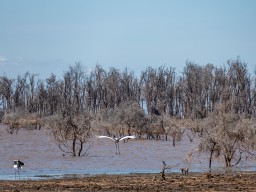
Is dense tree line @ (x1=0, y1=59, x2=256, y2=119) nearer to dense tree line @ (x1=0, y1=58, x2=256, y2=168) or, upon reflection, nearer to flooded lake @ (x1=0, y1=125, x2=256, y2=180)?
dense tree line @ (x1=0, y1=58, x2=256, y2=168)

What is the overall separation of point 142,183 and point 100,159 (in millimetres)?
11198

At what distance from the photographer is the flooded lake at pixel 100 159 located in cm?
2531

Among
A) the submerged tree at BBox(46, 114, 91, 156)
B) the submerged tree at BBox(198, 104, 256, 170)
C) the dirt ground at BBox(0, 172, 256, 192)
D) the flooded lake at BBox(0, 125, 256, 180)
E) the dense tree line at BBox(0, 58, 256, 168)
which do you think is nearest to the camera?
the dirt ground at BBox(0, 172, 256, 192)

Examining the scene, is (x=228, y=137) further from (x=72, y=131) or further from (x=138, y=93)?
(x=138, y=93)

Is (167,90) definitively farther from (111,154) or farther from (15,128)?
(111,154)

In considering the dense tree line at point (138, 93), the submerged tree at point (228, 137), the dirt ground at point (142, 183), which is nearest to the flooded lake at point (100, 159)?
the submerged tree at point (228, 137)

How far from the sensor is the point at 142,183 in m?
19.5

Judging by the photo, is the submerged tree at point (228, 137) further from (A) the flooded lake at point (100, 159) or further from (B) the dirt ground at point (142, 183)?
(B) the dirt ground at point (142, 183)

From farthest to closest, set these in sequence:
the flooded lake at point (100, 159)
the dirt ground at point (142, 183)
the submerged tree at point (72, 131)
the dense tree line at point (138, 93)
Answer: the dense tree line at point (138, 93)
the submerged tree at point (72, 131)
the flooded lake at point (100, 159)
the dirt ground at point (142, 183)

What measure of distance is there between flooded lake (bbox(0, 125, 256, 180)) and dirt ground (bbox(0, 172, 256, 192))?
241cm

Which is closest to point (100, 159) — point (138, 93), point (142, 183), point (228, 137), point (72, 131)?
point (72, 131)

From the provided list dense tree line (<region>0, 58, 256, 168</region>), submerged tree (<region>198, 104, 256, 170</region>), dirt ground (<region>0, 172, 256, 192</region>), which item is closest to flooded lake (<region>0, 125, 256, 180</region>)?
submerged tree (<region>198, 104, 256, 170</region>)

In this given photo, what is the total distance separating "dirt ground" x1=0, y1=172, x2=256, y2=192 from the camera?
18000 mm

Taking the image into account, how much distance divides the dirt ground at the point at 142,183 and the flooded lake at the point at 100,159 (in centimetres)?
241
